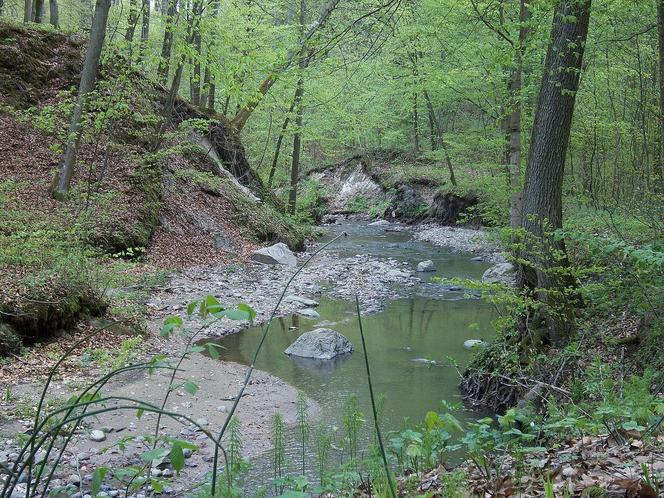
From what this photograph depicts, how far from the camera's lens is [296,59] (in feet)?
17.2

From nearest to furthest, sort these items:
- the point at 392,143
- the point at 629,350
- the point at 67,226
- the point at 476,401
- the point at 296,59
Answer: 1. the point at 296,59
2. the point at 629,350
3. the point at 476,401
4. the point at 67,226
5. the point at 392,143

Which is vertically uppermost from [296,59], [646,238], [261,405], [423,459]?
[296,59]

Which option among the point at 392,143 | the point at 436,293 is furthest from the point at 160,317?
the point at 392,143

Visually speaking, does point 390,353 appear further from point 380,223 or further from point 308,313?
point 380,223

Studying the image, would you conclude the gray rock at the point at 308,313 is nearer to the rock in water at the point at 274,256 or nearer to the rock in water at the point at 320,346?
the rock in water at the point at 320,346

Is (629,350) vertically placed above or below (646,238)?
below

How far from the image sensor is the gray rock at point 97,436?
510 centimetres

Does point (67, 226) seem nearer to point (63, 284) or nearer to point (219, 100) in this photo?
point (63, 284)

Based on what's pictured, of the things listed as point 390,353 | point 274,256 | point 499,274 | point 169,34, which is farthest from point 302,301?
point 169,34

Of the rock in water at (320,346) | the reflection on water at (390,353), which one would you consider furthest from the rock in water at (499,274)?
the rock in water at (320,346)

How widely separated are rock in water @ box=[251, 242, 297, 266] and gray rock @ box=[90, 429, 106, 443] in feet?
31.4

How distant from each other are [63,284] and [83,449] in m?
3.03

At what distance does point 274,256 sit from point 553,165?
30.0 feet

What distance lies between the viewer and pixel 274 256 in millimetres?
14875
